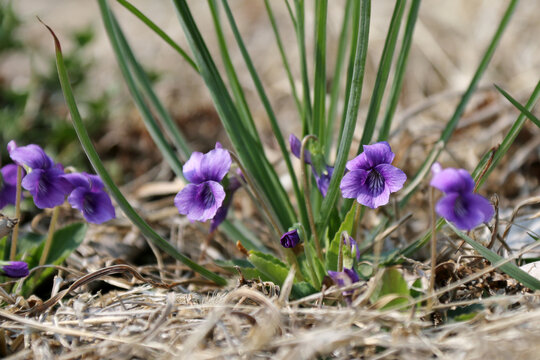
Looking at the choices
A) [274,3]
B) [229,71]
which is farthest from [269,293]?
[274,3]

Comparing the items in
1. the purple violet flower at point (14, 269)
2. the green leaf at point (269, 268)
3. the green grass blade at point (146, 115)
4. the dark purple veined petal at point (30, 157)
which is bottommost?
the purple violet flower at point (14, 269)

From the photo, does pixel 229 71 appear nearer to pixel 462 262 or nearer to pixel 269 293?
pixel 269 293

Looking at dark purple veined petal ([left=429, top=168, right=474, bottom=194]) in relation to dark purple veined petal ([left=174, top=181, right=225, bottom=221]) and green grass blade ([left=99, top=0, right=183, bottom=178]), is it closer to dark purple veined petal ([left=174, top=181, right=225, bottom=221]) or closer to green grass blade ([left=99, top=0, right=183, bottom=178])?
dark purple veined petal ([left=174, top=181, right=225, bottom=221])

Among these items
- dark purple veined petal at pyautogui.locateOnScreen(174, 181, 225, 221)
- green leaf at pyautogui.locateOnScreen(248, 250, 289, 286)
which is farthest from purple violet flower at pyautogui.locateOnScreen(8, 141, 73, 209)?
green leaf at pyautogui.locateOnScreen(248, 250, 289, 286)

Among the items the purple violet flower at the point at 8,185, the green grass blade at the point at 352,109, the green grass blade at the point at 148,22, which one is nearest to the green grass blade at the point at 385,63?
the green grass blade at the point at 352,109

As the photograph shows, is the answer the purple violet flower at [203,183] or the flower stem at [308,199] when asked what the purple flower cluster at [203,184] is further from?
the flower stem at [308,199]

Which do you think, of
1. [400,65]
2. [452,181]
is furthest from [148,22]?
[452,181]
